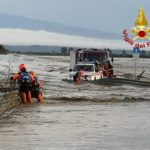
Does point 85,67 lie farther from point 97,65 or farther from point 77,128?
point 77,128

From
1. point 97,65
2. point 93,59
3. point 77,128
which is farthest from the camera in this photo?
point 93,59

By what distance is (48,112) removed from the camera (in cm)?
1992

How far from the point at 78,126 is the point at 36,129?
48.3 inches

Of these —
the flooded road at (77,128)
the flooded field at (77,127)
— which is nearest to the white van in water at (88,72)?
the flooded field at (77,127)

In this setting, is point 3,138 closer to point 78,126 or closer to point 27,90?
point 78,126

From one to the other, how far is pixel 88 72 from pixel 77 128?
89.4 feet

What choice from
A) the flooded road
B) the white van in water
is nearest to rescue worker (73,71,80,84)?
the white van in water

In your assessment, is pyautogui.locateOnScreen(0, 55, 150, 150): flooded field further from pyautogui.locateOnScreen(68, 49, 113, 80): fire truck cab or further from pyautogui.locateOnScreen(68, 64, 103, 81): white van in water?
pyautogui.locateOnScreen(68, 49, 113, 80): fire truck cab

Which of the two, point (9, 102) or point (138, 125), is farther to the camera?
point (9, 102)

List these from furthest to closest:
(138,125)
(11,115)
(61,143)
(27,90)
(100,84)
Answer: (100,84) < (27,90) < (11,115) < (138,125) < (61,143)

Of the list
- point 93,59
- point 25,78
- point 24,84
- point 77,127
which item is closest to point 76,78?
point 93,59

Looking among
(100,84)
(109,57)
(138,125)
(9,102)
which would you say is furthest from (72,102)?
(109,57)

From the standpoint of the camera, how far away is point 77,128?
15.4 m

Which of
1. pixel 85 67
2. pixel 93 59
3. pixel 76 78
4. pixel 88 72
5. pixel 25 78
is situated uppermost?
pixel 25 78
